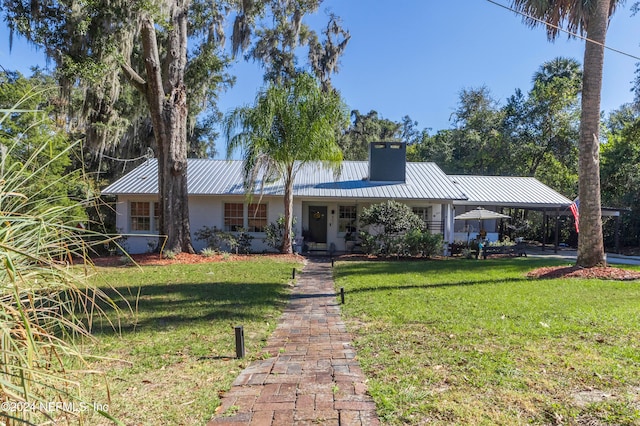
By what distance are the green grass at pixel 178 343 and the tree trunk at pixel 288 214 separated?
17.8ft

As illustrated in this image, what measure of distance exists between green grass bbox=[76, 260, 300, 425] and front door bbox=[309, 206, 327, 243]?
839cm

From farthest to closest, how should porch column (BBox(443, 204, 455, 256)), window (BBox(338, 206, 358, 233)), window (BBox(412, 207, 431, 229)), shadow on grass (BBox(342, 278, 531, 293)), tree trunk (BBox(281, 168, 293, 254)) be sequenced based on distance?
1. window (BBox(338, 206, 358, 233))
2. window (BBox(412, 207, 431, 229))
3. porch column (BBox(443, 204, 455, 256))
4. tree trunk (BBox(281, 168, 293, 254))
5. shadow on grass (BBox(342, 278, 531, 293))

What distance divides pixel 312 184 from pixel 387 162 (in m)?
4.05

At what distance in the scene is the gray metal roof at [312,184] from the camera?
17.1 meters

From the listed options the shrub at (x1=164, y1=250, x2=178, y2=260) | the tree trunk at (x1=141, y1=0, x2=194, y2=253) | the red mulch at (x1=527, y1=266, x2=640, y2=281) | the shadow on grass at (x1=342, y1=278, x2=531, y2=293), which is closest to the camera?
the shadow on grass at (x1=342, y1=278, x2=531, y2=293)

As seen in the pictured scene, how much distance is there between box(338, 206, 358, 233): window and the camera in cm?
1823

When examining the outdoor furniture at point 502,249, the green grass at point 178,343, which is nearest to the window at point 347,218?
the outdoor furniture at point 502,249

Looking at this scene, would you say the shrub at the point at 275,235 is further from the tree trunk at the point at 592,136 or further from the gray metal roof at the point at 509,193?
the tree trunk at the point at 592,136

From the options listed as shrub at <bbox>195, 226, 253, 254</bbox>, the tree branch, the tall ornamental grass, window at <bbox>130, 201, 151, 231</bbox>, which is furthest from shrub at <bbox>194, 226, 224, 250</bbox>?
the tall ornamental grass

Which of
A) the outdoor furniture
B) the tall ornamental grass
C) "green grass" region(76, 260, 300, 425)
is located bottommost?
"green grass" region(76, 260, 300, 425)

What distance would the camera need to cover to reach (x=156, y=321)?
19.3 feet

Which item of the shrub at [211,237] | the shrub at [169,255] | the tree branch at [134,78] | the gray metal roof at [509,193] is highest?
the tree branch at [134,78]

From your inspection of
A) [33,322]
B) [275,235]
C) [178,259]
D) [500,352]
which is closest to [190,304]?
[500,352]

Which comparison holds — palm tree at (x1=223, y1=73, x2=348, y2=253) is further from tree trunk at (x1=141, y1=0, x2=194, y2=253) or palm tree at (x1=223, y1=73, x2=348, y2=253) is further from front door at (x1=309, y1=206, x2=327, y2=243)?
front door at (x1=309, y1=206, x2=327, y2=243)
